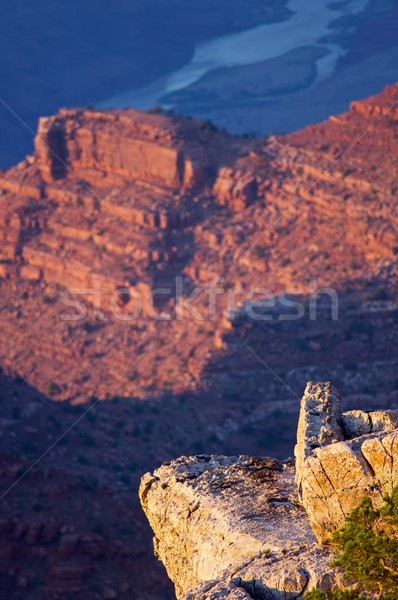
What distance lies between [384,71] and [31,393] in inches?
3684

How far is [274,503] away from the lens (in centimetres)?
2336

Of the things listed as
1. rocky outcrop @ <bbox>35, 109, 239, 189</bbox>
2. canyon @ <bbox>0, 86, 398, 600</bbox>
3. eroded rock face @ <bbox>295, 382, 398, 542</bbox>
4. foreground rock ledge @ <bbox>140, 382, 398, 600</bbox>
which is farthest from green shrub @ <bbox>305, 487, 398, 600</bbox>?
rocky outcrop @ <bbox>35, 109, 239, 189</bbox>

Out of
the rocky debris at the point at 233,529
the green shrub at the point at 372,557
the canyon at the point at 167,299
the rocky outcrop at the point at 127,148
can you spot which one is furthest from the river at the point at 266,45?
the green shrub at the point at 372,557

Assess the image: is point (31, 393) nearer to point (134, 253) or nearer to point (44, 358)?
point (44, 358)

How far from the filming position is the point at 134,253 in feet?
245

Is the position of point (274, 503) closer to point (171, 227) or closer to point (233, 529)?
point (233, 529)

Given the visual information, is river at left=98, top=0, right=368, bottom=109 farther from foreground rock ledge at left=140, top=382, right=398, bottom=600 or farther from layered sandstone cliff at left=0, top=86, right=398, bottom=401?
foreground rock ledge at left=140, top=382, right=398, bottom=600

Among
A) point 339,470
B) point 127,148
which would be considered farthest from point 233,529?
point 127,148

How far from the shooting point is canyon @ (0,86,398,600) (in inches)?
2181

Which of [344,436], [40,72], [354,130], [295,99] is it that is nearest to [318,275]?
[354,130]

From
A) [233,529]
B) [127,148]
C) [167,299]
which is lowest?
[167,299]

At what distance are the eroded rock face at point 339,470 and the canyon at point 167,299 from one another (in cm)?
2626

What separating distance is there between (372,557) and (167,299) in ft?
172

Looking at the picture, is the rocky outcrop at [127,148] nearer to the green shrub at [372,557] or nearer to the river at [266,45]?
the green shrub at [372,557]
